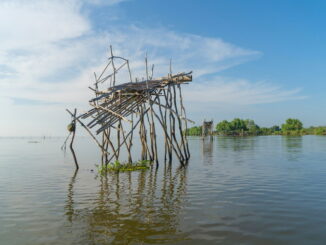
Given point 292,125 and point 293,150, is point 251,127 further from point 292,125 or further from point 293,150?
point 293,150

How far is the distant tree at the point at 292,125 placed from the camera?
97.2 meters

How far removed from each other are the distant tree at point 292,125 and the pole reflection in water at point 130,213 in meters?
95.5

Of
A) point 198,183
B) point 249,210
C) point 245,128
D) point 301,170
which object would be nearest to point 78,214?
point 249,210

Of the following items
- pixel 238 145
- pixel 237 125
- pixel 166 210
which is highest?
pixel 237 125

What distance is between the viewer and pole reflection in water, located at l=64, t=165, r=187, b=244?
19.0 ft

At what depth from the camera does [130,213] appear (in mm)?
7371

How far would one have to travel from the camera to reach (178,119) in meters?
17.3

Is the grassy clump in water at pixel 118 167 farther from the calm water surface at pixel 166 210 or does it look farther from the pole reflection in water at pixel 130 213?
the pole reflection in water at pixel 130 213

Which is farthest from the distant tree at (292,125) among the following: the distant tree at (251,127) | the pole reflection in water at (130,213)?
the pole reflection in water at (130,213)

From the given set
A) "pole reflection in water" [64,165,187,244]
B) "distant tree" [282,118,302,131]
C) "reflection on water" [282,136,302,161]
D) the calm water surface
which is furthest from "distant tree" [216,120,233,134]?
"pole reflection in water" [64,165,187,244]

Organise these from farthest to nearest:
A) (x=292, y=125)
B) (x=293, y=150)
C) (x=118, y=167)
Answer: (x=292, y=125) → (x=293, y=150) → (x=118, y=167)

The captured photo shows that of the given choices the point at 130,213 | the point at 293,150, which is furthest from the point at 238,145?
the point at 130,213

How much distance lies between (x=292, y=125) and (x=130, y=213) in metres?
101

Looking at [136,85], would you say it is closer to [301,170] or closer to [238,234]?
[301,170]
